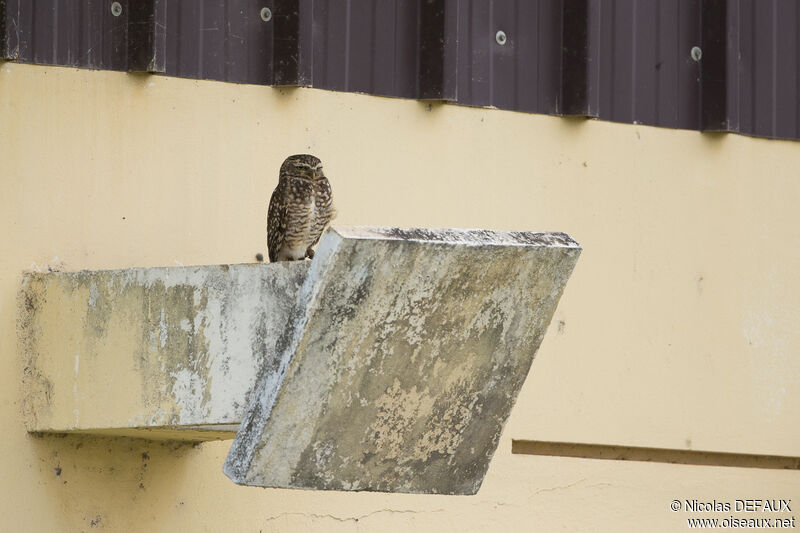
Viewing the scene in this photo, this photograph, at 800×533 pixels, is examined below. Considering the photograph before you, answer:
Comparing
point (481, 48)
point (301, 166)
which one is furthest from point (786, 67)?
point (301, 166)

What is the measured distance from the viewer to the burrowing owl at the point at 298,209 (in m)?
6.14

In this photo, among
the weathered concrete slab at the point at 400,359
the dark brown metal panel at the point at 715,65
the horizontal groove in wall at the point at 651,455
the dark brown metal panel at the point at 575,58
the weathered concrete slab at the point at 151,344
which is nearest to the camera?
the weathered concrete slab at the point at 400,359

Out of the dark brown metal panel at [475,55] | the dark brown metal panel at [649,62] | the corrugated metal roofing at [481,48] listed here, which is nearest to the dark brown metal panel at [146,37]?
the corrugated metal roofing at [481,48]

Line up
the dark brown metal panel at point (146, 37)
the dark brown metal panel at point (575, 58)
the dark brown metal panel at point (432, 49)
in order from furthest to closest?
the dark brown metal panel at point (575, 58) → the dark brown metal panel at point (432, 49) → the dark brown metal panel at point (146, 37)

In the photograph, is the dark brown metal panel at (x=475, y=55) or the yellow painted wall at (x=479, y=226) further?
the dark brown metal panel at (x=475, y=55)

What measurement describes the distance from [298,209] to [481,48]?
1444mm

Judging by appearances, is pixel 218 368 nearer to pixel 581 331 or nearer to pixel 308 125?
pixel 308 125

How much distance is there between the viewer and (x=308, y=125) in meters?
6.52

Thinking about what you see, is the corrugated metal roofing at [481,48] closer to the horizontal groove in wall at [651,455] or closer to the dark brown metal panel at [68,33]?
the dark brown metal panel at [68,33]

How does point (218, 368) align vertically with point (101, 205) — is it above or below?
below

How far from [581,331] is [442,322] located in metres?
2.32

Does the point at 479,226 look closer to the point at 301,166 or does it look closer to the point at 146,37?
the point at 301,166

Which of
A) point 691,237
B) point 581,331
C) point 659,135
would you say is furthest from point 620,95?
point 581,331

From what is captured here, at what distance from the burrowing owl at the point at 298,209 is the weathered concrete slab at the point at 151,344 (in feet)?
3.18
